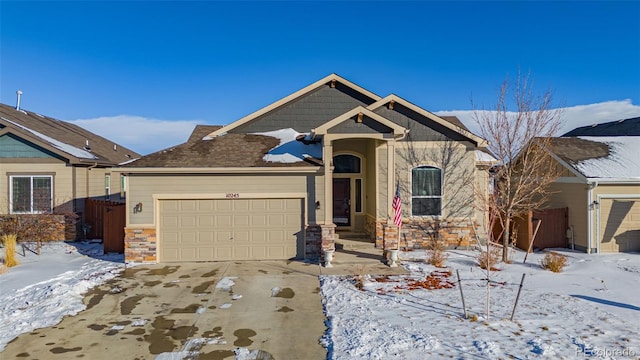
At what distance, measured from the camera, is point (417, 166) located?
13.2 metres

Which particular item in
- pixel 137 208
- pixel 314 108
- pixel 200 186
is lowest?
pixel 137 208

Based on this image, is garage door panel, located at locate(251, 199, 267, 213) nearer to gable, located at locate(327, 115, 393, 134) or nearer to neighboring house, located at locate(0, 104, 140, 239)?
gable, located at locate(327, 115, 393, 134)

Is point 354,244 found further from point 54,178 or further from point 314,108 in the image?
point 54,178

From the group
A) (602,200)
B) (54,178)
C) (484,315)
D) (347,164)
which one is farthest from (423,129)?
(54,178)

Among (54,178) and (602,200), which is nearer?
(602,200)

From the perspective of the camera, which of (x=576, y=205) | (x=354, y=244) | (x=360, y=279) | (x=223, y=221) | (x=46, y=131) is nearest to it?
(x=360, y=279)

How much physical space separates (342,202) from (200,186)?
5535 millimetres

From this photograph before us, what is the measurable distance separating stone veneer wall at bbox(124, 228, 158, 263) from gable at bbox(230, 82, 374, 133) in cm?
586

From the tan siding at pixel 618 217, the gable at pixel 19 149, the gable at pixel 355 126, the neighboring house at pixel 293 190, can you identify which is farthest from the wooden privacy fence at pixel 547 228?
the gable at pixel 19 149

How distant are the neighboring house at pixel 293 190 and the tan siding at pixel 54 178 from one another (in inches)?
216

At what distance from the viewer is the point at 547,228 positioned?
13344 millimetres

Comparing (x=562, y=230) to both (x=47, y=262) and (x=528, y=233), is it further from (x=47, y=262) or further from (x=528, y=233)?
(x=47, y=262)

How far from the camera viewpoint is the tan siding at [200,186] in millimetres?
11508

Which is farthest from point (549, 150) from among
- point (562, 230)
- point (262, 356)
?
point (262, 356)
